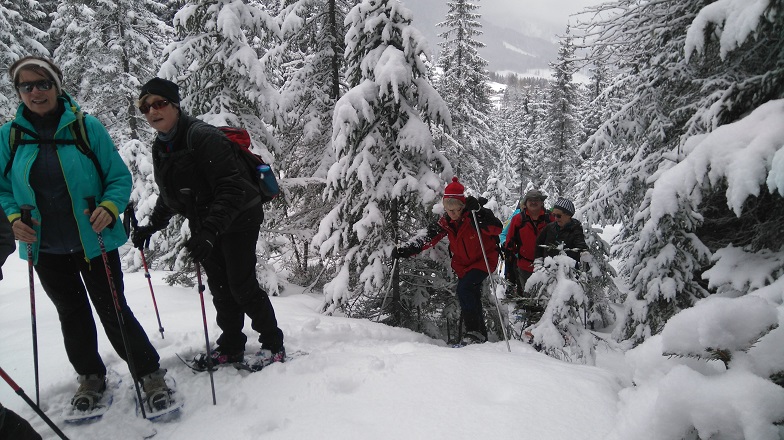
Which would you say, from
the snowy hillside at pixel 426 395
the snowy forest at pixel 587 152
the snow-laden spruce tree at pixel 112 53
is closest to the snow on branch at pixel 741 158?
the snowy forest at pixel 587 152

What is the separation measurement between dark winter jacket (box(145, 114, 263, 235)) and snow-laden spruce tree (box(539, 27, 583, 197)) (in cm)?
3357

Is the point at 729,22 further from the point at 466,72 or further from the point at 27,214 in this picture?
the point at 466,72

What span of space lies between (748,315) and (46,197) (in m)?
4.37

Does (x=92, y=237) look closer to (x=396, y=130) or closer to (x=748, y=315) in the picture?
(x=748, y=315)

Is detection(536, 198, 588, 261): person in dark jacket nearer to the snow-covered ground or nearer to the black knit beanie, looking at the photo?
the snow-covered ground

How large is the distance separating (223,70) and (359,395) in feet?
27.4

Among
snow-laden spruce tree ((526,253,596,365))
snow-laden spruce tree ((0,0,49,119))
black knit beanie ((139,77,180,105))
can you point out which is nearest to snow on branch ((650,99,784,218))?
snow-laden spruce tree ((526,253,596,365))

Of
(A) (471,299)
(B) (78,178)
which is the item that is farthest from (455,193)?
(B) (78,178)

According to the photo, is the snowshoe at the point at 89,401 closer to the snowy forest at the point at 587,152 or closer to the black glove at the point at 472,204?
the snowy forest at the point at 587,152

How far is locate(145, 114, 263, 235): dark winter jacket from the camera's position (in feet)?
10.8

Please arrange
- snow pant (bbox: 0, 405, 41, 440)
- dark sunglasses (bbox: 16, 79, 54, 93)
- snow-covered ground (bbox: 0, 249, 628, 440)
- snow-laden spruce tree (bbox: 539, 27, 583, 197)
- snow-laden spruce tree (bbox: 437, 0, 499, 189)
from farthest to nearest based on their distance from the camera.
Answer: snow-laden spruce tree (bbox: 539, 27, 583, 197)
snow-laden spruce tree (bbox: 437, 0, 499, 189)
dark sunglasses (bbox: 16, 79, 54, 93)
snow-covered ground (bbox: 0, 249, 628, 440)
snow pant (bbox: 0, 405, 41, 440)

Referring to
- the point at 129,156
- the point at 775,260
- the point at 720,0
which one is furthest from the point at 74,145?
the point at 129,156

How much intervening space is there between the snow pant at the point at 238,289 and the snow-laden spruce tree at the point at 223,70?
16.4 ft

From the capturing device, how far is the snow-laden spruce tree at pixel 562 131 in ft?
108
